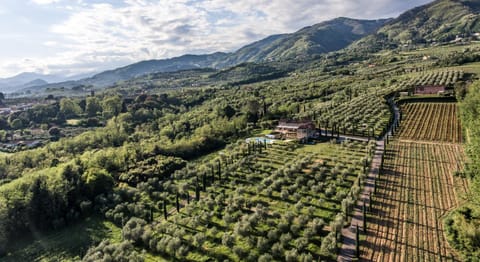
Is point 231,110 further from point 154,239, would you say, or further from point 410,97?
point 154,239

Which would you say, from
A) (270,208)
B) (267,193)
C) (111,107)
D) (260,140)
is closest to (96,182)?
(267,193)

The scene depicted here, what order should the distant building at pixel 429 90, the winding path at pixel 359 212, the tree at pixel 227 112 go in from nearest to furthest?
1. the winding path at pixel 359 212
2. the distant building at pixel 429 90
3. the tree at pixel 227 112

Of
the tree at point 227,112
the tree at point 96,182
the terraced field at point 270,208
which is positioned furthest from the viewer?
the tree at point 227,112

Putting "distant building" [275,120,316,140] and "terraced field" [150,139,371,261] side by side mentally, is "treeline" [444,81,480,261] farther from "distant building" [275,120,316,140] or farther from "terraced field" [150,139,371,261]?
"distant building" [275,120,316,140]

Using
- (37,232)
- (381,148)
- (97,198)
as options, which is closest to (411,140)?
(381,148)

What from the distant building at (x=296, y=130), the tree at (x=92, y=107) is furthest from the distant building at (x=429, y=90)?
the tree at (x=92, y=107)

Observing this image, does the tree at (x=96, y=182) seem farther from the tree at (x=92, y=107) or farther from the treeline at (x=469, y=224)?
the tree at (x=92, y=107)

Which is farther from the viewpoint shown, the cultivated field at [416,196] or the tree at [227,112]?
the tree at [227,112]
